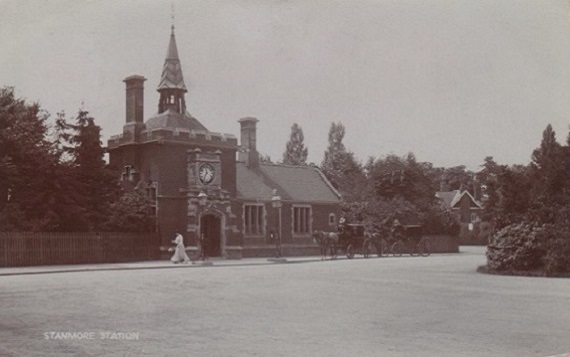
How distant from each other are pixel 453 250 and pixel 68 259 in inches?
711

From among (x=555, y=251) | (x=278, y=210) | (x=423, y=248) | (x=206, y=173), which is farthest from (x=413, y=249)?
(x=555, y=251)

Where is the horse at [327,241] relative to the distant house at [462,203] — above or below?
below

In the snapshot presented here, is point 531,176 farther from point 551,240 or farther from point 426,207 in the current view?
point 426,207

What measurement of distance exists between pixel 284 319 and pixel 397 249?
22.8m

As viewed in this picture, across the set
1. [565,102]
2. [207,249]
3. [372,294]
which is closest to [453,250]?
[207,249]

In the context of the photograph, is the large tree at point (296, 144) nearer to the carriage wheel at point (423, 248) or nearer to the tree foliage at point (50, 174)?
the tree foliage at point (50, 174)

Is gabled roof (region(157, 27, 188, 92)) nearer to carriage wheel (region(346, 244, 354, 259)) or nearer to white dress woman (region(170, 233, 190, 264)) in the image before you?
white dress woman (region(170, 233, 190, 264))

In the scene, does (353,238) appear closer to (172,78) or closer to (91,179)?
(91,179)

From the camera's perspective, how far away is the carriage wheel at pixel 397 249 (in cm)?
3012

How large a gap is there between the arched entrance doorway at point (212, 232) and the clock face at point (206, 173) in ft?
4.95

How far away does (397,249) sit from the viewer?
30516 mm

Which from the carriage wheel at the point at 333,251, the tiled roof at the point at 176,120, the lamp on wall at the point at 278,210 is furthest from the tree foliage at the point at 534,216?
the carriage wheel at the point at 333,251

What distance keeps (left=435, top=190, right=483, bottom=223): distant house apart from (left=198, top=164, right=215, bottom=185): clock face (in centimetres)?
885

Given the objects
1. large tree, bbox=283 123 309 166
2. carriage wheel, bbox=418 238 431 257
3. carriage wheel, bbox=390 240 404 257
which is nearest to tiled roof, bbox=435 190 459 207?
carriage wheel, bbox=390 240 404 257
